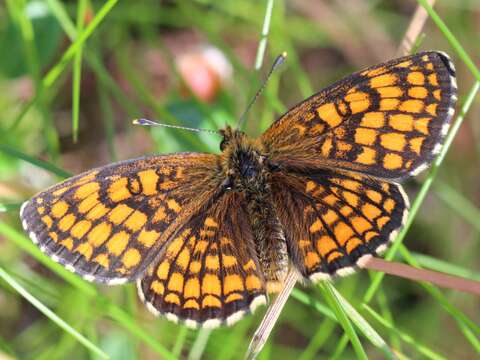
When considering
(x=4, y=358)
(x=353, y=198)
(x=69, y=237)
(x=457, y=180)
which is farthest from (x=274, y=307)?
(x=457, y=180)

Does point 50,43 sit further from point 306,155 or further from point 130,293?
point 306,155

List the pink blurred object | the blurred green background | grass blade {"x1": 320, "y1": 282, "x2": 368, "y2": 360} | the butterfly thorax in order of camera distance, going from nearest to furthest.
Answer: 1. grass blade {"x1": 320, "y1": 282, "x2": 368, "y2": 360}
2. the butterfly thorax
3. the blurred green background
4. the pink blurred object

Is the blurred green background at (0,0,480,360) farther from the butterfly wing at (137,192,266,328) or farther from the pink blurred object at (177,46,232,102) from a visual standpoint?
the butterfly wing at (137,192,266,328)

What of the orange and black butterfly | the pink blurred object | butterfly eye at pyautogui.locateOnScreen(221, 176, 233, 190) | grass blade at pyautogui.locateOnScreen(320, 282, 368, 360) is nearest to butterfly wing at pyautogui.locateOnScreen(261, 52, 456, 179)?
the orange and black butterfly

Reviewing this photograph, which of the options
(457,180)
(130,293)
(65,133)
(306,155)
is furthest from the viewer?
(65,133)

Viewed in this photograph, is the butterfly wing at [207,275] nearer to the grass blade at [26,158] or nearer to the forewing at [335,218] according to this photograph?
the forewing at [335,218]

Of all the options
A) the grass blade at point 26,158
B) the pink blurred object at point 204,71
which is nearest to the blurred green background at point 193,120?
the pink blurred object at point 204,71
